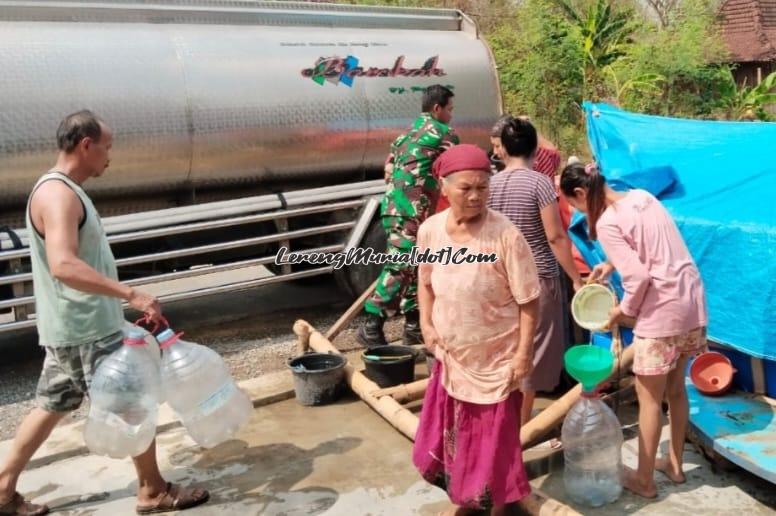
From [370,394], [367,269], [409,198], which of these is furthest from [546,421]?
[367,269]

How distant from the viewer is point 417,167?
17.1ft

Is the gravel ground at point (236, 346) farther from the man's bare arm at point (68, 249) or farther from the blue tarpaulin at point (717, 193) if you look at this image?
the blue tarpaulin at point (717, 193)

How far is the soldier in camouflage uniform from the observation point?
17.0ft

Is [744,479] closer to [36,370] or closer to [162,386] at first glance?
[162,386]

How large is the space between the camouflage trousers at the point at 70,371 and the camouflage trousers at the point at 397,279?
242cm

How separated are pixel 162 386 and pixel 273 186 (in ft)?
11.5

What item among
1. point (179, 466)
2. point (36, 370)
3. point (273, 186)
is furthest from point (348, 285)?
point (179, 466)

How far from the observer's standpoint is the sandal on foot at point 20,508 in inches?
132

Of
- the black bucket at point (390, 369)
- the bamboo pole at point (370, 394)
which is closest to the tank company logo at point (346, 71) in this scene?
the bamboo pole at point (370, 394)

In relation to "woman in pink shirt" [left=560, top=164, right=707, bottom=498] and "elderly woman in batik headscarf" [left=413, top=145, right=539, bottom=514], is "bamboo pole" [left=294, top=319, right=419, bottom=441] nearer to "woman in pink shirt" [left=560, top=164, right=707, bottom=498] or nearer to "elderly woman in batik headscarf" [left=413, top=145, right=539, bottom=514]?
"elderly woman in batik headscarf" [left=413, top=145, right=539, bottom=514]

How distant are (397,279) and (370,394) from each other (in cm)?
125

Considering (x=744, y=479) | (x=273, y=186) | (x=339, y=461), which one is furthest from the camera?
(x=273, y=186)

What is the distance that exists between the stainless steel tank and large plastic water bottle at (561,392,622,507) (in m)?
3.91

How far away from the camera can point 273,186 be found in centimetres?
668
